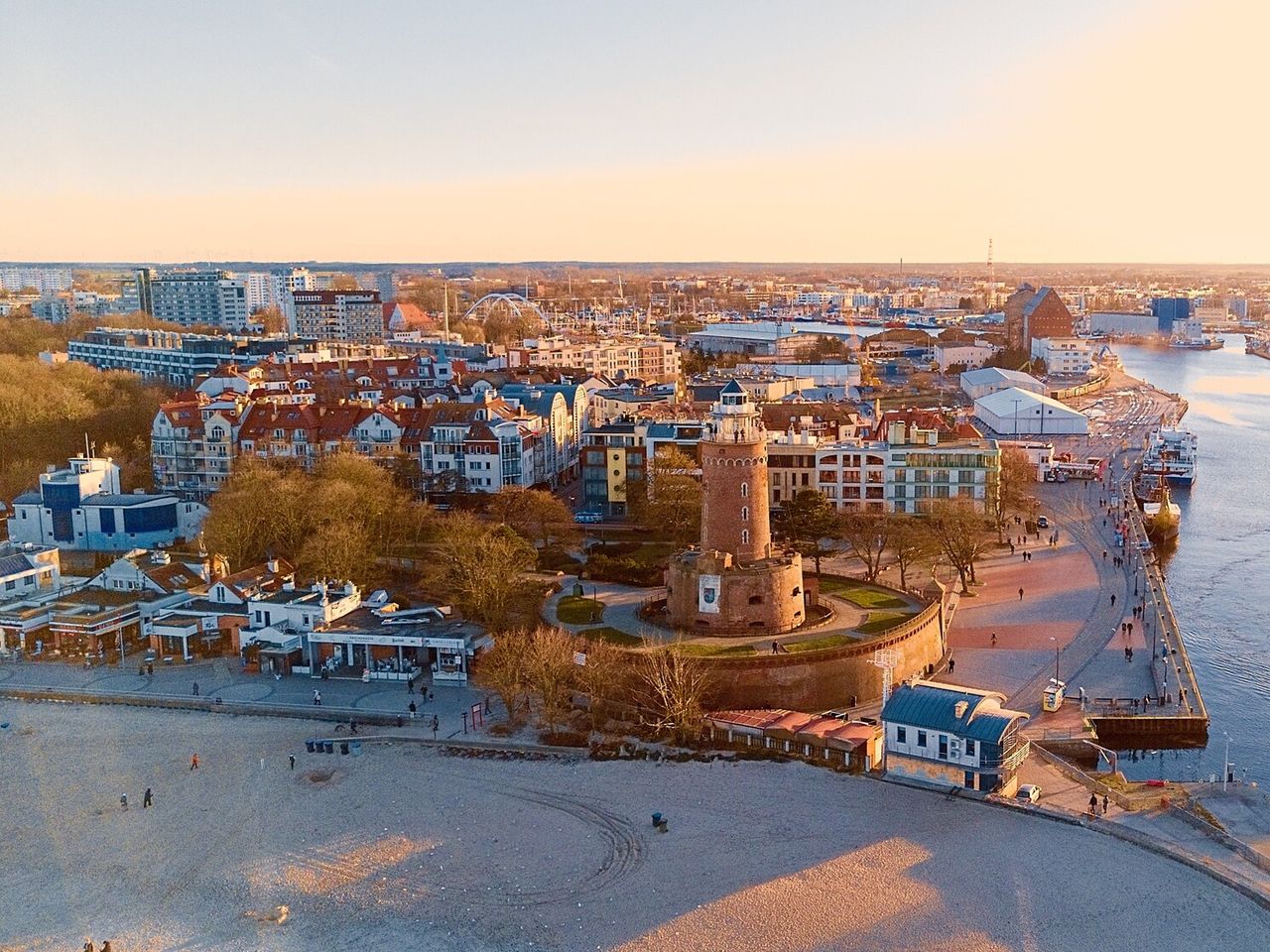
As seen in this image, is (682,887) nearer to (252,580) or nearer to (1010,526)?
(252,580)

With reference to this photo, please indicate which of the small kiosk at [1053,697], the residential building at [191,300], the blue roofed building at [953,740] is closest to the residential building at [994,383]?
the small kiosk at [1053,697]

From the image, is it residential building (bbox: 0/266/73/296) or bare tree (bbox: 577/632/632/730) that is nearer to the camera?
bare tree (bbox: 577/632/632/730)

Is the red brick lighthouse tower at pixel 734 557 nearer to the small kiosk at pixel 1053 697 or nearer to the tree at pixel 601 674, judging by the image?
the tree at pixel 601 674

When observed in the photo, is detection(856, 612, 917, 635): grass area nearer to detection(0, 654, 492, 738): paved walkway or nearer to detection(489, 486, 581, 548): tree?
detection(0, 654, 492, 738): paved walkway

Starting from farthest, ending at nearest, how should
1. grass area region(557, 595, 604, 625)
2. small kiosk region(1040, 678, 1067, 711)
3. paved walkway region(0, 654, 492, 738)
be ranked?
grass area region(557, 595, 604, 625) < paved walkway region(0, 654, 492, 738) < small kiosk region(1040, 678, 1067, 711)

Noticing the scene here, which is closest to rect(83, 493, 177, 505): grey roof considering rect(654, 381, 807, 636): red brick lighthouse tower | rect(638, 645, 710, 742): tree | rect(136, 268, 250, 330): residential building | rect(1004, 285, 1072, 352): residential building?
rect(654, 381, 807, 636): red brick lighthouse tower

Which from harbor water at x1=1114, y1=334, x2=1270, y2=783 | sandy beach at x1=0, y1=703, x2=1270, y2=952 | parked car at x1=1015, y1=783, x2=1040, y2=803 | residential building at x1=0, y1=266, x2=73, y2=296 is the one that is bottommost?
harbor water at x1=1114, y1=334, x2=1270, y2=783

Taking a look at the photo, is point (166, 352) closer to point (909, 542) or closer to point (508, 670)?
point (909, 542)
